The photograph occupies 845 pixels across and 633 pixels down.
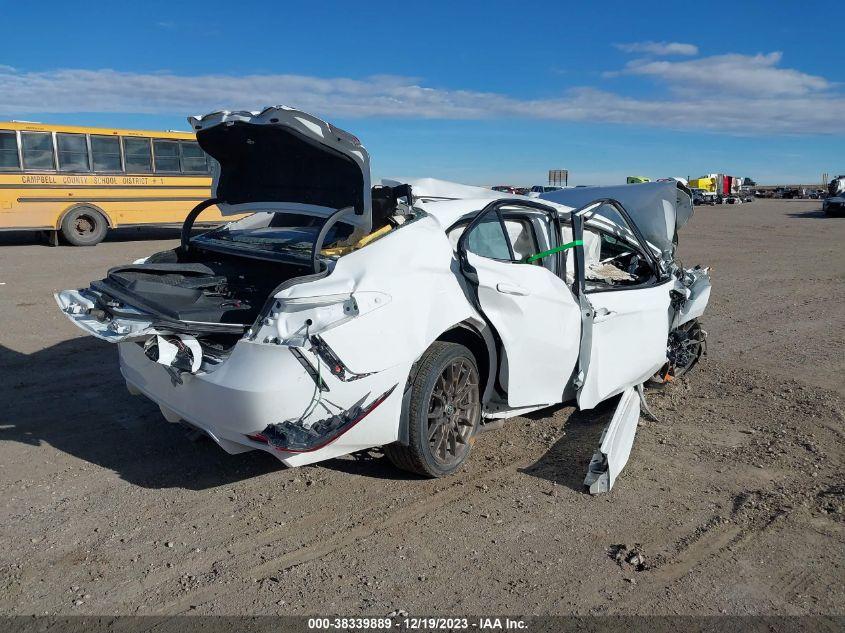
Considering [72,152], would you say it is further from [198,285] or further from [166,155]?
[198,285]

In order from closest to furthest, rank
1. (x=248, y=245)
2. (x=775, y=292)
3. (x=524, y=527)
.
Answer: (x=524, y=527)
(x=248, y=245)
(x=775, y=292)

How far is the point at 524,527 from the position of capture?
146 inches

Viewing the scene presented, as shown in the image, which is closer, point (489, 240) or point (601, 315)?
point (489, 240)

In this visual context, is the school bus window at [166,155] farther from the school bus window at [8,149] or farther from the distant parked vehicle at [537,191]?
the distant parked vehicle at [537,191]

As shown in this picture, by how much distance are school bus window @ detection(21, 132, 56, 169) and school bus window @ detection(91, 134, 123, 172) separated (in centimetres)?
97

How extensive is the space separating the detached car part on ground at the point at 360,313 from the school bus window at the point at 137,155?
1414 centimetres

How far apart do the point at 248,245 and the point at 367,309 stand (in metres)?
1.55

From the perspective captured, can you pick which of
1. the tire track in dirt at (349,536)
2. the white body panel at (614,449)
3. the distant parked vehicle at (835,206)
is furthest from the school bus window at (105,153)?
the distant parked vehicle at (835,206)

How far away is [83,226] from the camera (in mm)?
17547

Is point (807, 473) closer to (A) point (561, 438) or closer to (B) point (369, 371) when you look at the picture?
(A) point (561, 438)

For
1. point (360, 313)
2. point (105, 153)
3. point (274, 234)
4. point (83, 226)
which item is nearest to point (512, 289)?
point (360, 313)

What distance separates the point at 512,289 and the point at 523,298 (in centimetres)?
12

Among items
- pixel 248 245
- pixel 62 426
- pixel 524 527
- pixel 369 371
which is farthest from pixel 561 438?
pixel 62 426

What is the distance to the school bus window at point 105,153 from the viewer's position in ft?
56.5
